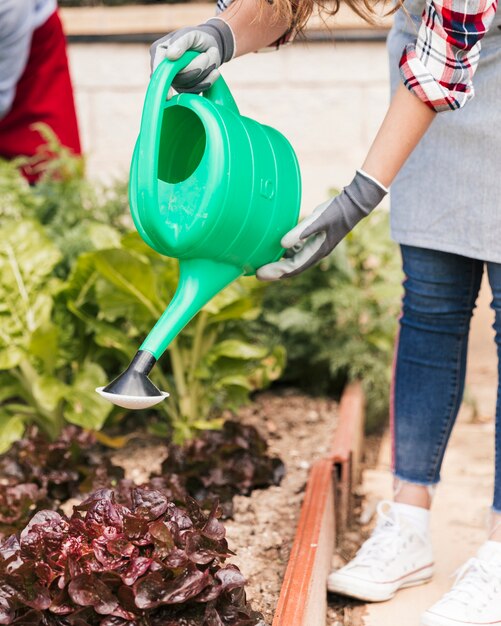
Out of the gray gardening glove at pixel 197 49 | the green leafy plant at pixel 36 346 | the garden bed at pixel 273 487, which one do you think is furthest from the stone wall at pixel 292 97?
the gray gardening glove at pixel 197 49

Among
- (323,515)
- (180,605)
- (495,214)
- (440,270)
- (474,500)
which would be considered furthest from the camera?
(474,500)

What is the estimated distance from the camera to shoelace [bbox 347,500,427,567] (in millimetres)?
2066

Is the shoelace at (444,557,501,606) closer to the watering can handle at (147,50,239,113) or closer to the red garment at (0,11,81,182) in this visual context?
the watering can handle at (147,50,239,113)

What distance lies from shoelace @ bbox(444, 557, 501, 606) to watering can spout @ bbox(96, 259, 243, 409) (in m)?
0.77

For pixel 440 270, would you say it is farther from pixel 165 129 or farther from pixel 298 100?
pixel 298 100

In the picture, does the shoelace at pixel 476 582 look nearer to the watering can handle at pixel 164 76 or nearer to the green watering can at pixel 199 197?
the green watering can at pixel 199 197

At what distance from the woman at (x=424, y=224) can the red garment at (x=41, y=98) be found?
5.39 ft

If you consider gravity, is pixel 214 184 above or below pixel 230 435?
above

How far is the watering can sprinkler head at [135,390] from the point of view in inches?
58.3

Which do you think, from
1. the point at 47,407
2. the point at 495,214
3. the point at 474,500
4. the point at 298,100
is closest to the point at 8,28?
Result: the point at 47,407

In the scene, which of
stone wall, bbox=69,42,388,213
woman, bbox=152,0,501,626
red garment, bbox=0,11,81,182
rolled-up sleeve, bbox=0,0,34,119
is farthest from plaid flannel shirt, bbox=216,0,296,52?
stone wall, bbox=69,42,388,213

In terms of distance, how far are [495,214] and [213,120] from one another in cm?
63

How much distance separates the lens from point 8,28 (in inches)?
117

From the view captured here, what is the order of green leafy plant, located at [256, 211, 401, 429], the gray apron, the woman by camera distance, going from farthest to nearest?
green leafy plant, located at [256, 211, 401, 429], the gray apron, the woman
